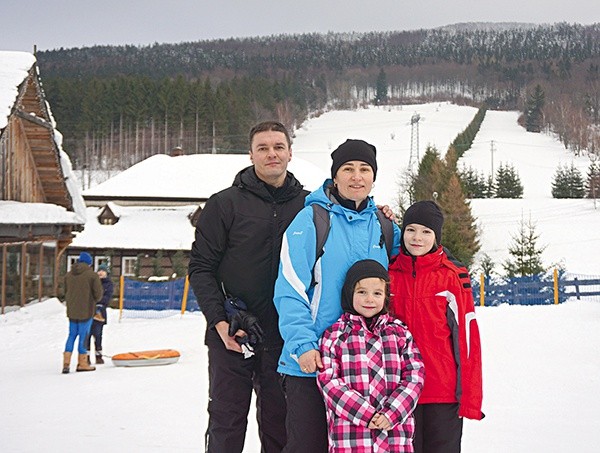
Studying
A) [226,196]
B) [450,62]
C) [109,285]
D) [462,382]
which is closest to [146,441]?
[226,196]

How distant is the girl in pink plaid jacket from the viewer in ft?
8.77

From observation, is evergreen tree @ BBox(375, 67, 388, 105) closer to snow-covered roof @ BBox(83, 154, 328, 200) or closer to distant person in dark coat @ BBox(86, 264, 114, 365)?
snow-covered roof @ BBox(83, 154, 328, 200)

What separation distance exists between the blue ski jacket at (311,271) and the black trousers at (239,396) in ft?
1.30

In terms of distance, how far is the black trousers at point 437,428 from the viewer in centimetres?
293

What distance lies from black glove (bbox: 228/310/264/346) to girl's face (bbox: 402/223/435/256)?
0.82 metres

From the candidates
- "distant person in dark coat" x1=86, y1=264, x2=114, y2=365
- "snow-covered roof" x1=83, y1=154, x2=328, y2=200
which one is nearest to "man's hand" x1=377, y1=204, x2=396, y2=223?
"distant person in dark coat" x1=86, y1=264, x2=114, y2=365

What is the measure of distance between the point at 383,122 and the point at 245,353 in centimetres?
9239

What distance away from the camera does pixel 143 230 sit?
1021 inches

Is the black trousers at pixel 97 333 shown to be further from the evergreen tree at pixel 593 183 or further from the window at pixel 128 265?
the evergreen tree at pixel 593 183

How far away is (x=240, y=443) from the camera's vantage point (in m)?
3.27

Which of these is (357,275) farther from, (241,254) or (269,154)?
(269,154)

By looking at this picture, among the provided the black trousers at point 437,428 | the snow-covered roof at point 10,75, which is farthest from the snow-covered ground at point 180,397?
the snow-covered roof at point 10,75

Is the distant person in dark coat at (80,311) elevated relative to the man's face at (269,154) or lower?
lower

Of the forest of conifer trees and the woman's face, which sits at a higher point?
the forest of conifer trees
